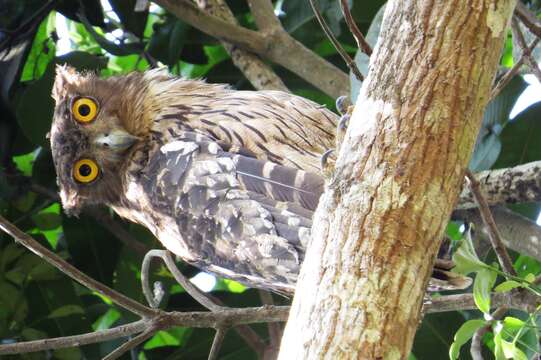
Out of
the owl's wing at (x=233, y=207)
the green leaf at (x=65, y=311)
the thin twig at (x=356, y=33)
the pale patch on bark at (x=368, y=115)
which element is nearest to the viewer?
the pale patch on bark at (x=368, y=115)

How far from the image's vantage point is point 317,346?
147 centimetres

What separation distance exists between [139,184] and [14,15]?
1.27 meters

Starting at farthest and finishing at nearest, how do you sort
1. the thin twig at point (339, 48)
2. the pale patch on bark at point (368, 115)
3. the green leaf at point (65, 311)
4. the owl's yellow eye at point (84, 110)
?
the green leaf at point (65, 311) → the owl's yellow eye at point (84, 110) → the thin twig at point (339, 48) → the pale patch on bark at point (368, 115)

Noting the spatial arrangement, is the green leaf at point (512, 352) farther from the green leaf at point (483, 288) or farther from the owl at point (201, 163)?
the owl at point (201, 163)

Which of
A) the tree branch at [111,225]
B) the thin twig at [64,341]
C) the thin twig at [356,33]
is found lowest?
the tree branch at [111,225]

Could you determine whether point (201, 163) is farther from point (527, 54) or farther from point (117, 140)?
point (527, 54)

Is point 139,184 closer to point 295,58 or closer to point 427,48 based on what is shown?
point 295,58

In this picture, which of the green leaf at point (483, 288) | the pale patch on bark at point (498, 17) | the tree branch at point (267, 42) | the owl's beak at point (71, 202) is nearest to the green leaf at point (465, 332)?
the green leaf at point (483, 288)

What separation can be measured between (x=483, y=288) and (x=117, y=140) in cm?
166

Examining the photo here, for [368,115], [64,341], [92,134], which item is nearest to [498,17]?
[368,115]

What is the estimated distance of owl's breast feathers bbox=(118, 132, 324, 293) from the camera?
7.78ft

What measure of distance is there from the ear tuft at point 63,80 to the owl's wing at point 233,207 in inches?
23.3

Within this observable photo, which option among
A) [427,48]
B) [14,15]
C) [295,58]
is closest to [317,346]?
[427,48]

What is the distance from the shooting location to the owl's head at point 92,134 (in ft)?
10.2
